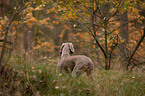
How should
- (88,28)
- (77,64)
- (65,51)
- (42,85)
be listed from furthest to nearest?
(88,28), (65,51), (77,64), (42,85)

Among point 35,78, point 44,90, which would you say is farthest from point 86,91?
point 35,78

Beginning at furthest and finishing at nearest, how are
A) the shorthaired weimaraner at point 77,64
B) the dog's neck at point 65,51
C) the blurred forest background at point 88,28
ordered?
the dog's neck at point 65,51, the blurred forest background at point 88,28, the shorthaired weimaraner at point 77,64

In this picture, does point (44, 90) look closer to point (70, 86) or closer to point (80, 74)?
point (70, 86)

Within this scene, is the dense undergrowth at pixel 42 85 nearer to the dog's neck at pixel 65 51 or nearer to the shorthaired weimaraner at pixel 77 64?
the shorthaired weimaraner at pixel 77 64

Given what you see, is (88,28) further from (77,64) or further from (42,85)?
(42,85)

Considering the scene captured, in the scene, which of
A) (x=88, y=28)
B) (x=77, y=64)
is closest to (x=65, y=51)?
(x=77, y=64)

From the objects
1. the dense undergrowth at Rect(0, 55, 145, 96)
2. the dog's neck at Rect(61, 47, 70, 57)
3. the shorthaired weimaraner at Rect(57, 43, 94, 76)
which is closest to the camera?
the dense undergrowth at Rect(0, 55, 145, 96)

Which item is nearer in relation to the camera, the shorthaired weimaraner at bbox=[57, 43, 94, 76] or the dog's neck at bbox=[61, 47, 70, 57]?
the shorthaired weimaraner at bbox=[57, 43, 94, 76]

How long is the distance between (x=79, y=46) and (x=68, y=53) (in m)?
4.84

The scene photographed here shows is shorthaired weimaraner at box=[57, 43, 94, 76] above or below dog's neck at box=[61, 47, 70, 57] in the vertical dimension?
below

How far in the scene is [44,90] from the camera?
3.38 metres

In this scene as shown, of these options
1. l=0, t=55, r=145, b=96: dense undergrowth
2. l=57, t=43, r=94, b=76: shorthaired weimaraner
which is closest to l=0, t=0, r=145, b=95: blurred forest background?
l=0, t=55, r=145, b=96: dense undergrowth

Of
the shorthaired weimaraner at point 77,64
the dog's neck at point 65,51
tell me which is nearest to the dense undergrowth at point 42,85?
the shorthaired weimaraner at point 77,64

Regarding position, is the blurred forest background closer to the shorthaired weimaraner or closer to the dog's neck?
the dog's neck
